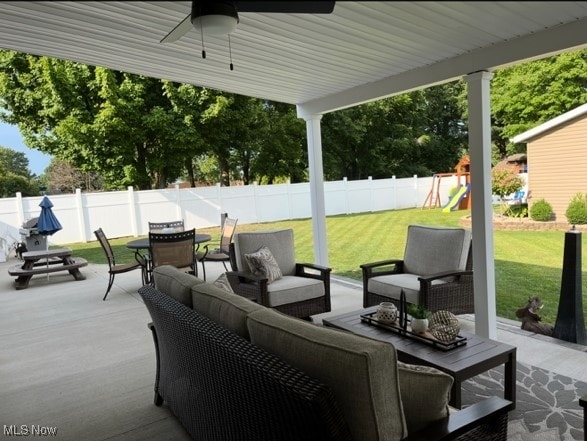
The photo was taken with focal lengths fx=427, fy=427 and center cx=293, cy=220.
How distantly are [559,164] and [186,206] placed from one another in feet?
34.6

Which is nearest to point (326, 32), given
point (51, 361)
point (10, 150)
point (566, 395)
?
point (566, 395)

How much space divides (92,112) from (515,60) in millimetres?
13450

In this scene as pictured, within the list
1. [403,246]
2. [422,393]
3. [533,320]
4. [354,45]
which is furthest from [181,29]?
[403,246]

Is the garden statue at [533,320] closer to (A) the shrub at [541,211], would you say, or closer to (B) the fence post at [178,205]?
(A) the shrub at [541,211]

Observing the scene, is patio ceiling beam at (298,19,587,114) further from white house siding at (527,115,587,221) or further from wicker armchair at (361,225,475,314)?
white house siding at (527,115,587,221)

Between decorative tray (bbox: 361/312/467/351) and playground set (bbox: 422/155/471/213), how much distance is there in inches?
525

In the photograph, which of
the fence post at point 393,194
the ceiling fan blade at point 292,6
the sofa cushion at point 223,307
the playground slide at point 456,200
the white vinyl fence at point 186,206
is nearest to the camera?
the sofa cushion at point 223,307

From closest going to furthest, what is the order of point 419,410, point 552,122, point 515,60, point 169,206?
point 419,410 < point 515,60 < point 552,122 < point 169,206

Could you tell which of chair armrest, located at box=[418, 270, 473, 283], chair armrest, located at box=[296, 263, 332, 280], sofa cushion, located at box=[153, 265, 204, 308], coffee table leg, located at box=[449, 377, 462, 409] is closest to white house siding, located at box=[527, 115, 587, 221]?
chair armrest, located at box=[418, 270, 473, 283]

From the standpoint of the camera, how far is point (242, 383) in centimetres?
160

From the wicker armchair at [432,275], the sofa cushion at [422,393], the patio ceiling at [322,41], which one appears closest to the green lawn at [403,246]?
the wicker armchair at [432,275]

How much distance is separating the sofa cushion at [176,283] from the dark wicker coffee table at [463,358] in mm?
1279

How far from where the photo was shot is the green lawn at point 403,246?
5609 millimetres

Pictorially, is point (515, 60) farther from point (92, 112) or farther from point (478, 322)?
point (92, 112)
